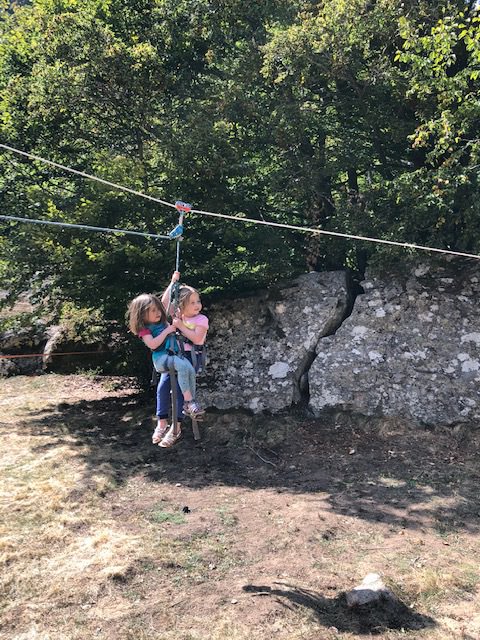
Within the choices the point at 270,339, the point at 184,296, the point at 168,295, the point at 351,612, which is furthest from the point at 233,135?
the point at 351,612

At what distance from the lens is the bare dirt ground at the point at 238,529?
4.48 meters

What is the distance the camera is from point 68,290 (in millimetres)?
8484

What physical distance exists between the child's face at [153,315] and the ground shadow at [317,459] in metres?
3.12

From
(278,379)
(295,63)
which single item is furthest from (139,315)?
(295,63)

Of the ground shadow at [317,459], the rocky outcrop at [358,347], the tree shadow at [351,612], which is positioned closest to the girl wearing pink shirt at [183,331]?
the tree shadow at [351,612]

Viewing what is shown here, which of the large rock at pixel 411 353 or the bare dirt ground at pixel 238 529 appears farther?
the large rock at pixel 411 353

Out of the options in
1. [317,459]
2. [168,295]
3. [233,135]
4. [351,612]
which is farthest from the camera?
[233,135]

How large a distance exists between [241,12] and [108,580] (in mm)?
8437

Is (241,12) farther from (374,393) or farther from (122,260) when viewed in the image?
(374,393)

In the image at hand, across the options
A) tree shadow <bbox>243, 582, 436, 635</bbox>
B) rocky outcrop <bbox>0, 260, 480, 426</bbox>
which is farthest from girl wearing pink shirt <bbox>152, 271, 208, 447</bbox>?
rocky outcrop <bbox>0, 260, 480, 426</bbox>

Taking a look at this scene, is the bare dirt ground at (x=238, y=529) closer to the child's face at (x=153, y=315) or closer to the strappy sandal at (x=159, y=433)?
the strappy sandal at (x=159, y=433)

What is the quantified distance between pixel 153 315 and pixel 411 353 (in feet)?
16.7

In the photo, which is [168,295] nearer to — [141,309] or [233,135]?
[141,309]

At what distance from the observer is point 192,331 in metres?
4.74
